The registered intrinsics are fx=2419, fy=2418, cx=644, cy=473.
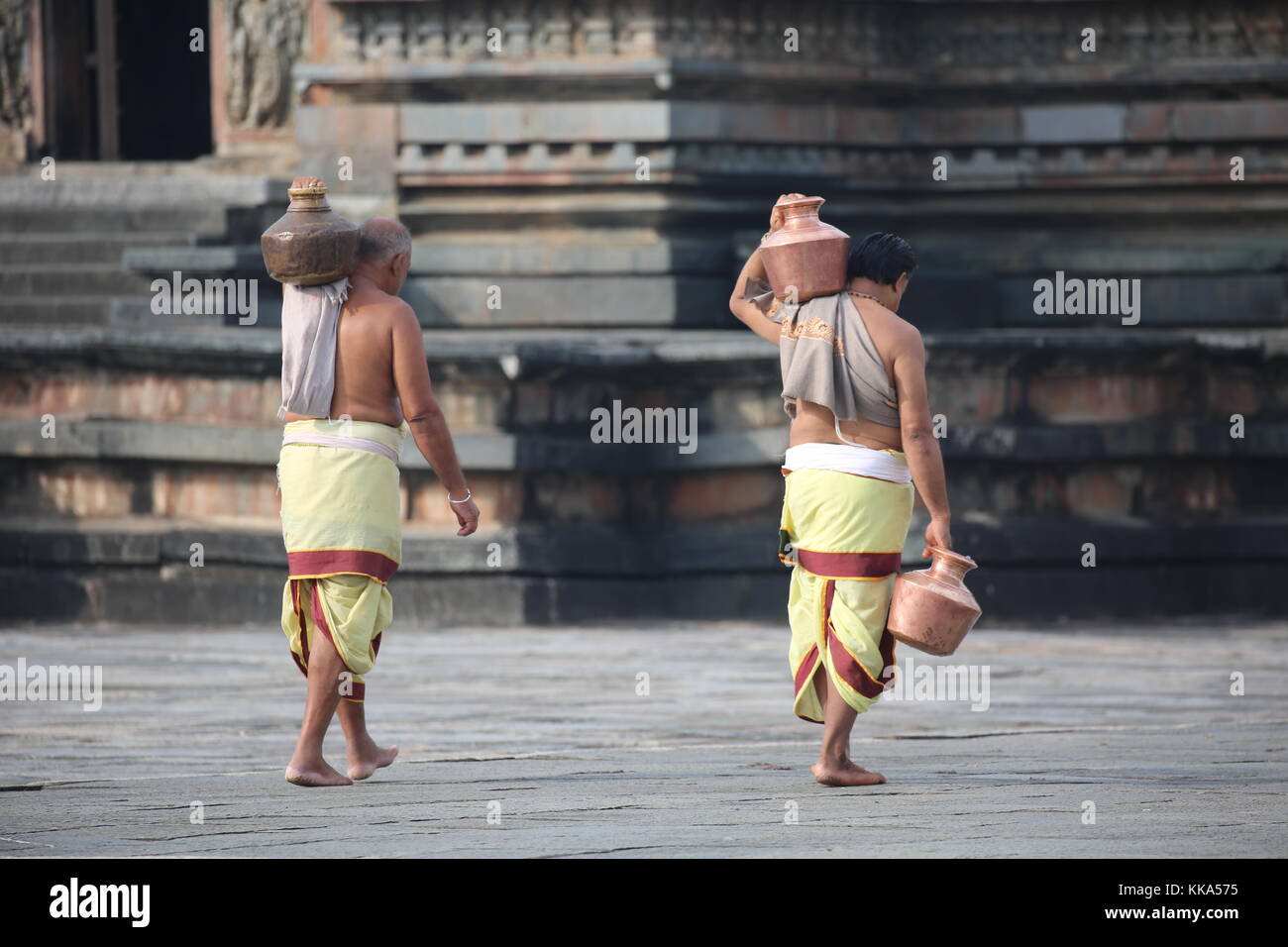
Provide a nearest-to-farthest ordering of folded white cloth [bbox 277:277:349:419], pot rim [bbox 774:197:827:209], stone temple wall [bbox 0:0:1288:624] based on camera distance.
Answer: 1. folded white cloth [bbox 277:277:349:419]
2. pot rim [bbox 774:197:827:209]
3. stone temple wall [bbox 0:0:1288:624]

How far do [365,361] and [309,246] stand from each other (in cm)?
35

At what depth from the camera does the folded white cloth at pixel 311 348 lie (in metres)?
6.64

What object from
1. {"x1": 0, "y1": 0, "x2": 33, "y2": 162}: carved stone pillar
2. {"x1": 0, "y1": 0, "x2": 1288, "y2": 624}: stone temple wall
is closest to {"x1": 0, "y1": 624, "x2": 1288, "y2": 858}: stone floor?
{"x1": 0, "y1": 0, "x2": 1288, "y2": 624}: stone temple wall

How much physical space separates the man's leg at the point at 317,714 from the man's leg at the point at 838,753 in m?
1.34

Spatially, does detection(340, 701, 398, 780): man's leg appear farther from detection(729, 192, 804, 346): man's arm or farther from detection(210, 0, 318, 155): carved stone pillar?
detection(210, 0, 318, 155): carved stone pillar

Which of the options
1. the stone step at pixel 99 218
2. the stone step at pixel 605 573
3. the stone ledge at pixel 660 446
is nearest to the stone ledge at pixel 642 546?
the stone step at pixel 605 573

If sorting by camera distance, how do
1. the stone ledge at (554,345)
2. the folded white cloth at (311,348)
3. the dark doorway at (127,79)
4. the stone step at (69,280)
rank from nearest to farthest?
the folded white cloth at (311,348)
the stone ledge at (554,345)
the stone step at (69,280)
the dark doorway at (127,79)

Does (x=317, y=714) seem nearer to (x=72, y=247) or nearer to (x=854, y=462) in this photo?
(x=854, y=462)

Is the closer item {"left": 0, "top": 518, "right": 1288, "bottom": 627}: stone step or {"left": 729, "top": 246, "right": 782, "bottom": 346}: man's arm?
{"left": 729, "top": 246, "right": 782, "bottom": 346}: man's arm

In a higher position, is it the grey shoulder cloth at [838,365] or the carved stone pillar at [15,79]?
the carved stone pillar at [15,79]

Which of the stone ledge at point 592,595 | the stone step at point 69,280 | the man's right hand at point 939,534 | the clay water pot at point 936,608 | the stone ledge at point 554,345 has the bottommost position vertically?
the stone ledge at point 592,595

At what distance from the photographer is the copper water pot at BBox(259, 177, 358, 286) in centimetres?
666

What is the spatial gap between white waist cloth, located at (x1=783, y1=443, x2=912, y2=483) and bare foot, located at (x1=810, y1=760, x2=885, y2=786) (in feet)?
2.65

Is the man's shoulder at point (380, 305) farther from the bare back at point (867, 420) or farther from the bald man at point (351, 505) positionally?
the bare back at point (867, 420)
